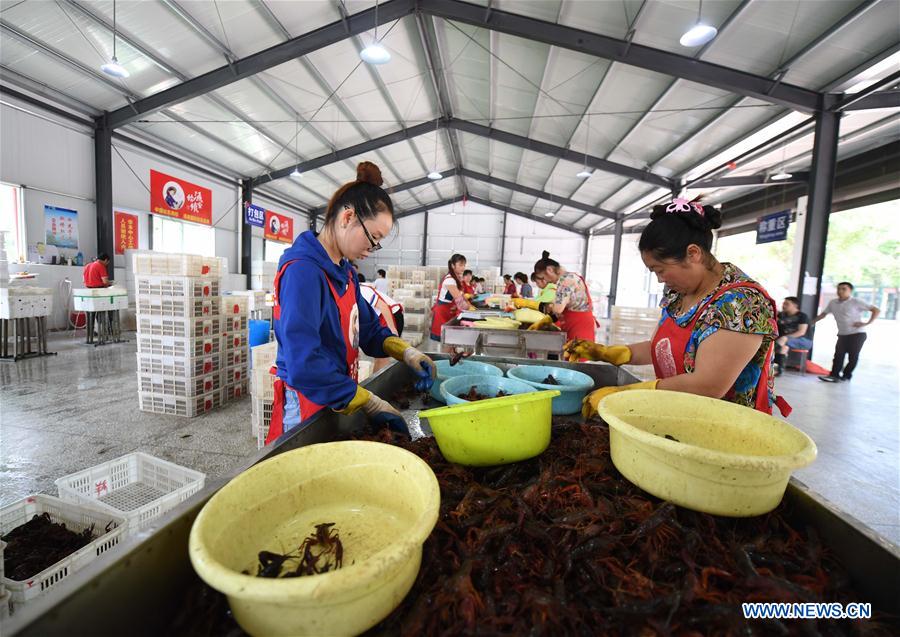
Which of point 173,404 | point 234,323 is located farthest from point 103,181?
point 173,404

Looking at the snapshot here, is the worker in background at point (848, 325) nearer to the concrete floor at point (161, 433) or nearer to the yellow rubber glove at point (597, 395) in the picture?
the concrete floor at point (161, 433)

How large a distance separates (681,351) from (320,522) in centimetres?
163

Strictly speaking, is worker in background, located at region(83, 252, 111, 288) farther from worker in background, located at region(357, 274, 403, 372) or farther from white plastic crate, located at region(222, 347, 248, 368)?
worker in background, located at region(357, 274, 403, 372)

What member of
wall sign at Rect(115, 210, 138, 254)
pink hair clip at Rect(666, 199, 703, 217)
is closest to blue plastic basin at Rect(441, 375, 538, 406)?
pink hair clip at Rect(666, 199, 703, 217)

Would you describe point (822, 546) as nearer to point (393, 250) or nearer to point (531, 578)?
point (531, 578)

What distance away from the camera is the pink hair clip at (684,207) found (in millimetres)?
1646

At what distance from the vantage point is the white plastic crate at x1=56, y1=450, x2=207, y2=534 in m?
2.16

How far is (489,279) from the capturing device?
1436 cm

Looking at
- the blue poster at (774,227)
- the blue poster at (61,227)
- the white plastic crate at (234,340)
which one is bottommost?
the white plastic crate at (234,340)

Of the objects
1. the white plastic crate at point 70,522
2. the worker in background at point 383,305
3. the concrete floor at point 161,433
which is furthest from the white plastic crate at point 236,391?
the white plastic crate at point 70,522

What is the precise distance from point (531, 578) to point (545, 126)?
11451 millimetres

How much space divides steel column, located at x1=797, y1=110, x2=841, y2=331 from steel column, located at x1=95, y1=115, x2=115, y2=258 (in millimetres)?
13992

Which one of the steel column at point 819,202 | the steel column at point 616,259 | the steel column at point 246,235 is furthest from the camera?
the steel column at point 616,259

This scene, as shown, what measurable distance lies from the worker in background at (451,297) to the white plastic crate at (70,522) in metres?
5.57
